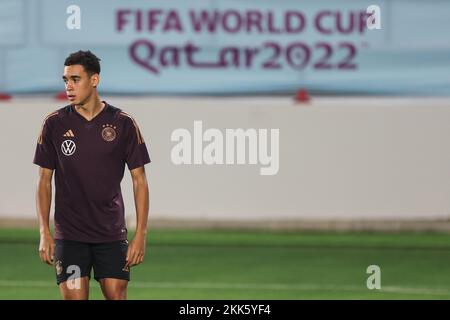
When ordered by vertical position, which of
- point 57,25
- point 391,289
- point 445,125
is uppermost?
point 57,25

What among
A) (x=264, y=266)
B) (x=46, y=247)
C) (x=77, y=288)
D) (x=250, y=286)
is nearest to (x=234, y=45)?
(x=264, y=266)

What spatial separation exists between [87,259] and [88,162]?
1.77ft

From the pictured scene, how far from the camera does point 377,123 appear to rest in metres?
15.7

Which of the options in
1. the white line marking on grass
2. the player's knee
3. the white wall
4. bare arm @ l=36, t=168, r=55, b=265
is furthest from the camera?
the white wall

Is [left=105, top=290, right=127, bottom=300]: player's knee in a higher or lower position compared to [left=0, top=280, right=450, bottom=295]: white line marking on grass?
higher

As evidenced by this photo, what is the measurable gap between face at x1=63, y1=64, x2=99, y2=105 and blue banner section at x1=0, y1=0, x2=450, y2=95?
7797 mm

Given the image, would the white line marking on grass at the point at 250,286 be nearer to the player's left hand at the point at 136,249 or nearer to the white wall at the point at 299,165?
the white wall at the point at 299,165

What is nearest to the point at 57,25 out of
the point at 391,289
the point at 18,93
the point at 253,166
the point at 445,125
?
the point at 18,93

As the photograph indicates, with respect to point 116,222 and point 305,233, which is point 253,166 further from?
point 116,222

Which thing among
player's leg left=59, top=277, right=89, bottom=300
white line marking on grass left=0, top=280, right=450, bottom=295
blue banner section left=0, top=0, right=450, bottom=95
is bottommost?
white line marking on grass left=0, top=280, right=450, bottom=295

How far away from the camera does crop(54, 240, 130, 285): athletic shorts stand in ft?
27.5

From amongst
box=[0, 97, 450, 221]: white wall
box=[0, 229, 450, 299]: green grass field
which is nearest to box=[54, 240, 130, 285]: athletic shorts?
box=[0, 229, 450, 299]: green grass field

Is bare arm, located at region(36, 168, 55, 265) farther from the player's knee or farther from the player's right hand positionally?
the player's knee
